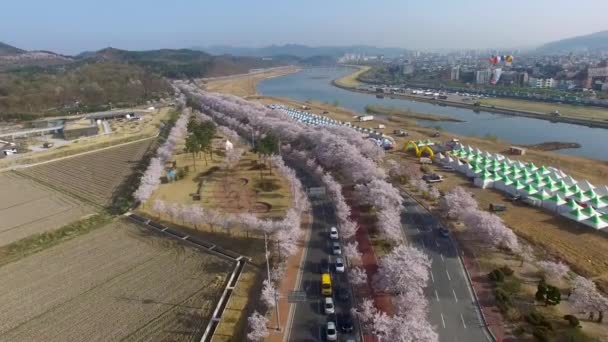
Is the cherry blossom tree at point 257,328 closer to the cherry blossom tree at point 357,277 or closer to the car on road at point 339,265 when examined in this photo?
the cherry blossom tree at point 357,277

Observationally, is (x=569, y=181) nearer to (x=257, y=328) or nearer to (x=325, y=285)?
(x=325, y=285)

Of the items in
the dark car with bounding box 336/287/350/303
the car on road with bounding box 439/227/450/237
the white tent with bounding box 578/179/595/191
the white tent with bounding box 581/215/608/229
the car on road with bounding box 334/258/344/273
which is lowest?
the dark car with bounding box 336/287/350/303

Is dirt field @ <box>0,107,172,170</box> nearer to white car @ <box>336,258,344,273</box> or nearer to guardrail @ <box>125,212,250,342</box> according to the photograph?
guardrail @ <box>125,212,250,342</box>

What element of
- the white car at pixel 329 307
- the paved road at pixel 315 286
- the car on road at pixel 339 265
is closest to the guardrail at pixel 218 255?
the paved road at pixel 315 286

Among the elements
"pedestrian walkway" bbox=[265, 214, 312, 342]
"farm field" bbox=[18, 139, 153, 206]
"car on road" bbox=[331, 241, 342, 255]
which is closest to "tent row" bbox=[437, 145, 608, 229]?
"car on road" bbox=[331, 241, 342, 255]

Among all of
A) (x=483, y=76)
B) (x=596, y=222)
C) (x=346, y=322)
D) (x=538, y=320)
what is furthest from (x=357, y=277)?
(x=483, y=76)
